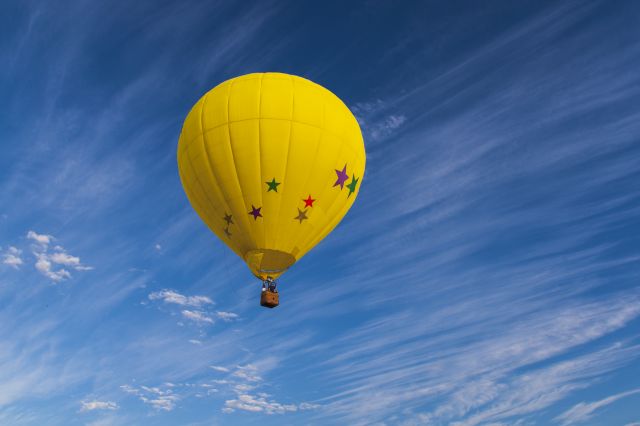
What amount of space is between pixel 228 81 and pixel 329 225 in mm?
9960

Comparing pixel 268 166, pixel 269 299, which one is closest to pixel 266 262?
pixel 269 299

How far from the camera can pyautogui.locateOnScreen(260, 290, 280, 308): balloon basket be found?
88.6 feet

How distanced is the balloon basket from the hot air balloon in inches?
2.6

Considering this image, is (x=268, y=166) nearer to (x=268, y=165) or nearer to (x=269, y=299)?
(x=268, y=165)

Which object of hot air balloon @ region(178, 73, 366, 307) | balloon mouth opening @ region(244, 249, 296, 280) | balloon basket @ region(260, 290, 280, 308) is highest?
hot air balloon @ region(178, 73, 366, 307)

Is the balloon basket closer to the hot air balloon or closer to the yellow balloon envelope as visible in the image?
the hot air balloon

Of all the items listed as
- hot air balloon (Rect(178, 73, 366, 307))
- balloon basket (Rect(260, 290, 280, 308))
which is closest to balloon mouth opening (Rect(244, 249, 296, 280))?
hot air balloon (Rect(178, 73, 366, 307))

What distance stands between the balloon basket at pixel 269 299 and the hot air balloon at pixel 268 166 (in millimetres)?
65

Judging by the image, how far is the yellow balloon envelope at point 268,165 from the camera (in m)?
27.2

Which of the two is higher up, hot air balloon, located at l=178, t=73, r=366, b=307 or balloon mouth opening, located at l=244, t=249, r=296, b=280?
hot air balloon, located at l=178, t=73, r=366, b=307

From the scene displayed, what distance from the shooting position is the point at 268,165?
1065 inches

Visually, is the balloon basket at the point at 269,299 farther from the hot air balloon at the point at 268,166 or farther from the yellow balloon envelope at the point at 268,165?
the yellow balloon envelope at the point at 268,165

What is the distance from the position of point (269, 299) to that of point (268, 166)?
22.2 ft

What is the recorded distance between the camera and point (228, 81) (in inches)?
1184
